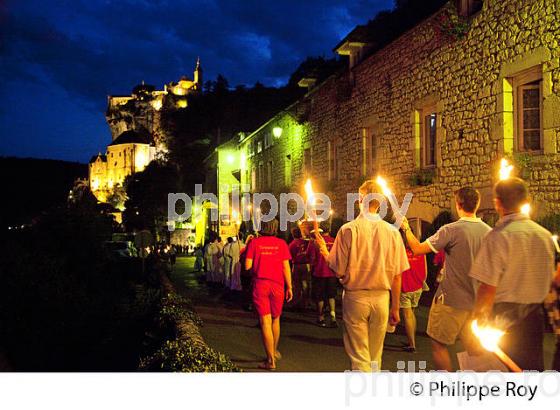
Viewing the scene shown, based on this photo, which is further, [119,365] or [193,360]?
[119,365]

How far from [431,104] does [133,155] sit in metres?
97.7

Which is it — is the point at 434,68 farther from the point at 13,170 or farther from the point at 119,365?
the point at 13,170

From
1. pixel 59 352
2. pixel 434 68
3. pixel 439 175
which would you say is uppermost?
pixel 434 68

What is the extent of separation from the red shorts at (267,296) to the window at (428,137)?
740 cm

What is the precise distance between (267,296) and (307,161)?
52.7 feet

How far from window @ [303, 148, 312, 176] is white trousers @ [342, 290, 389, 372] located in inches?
682

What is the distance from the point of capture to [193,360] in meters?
6.06

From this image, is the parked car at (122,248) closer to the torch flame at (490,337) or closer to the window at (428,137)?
the window at (428,137)

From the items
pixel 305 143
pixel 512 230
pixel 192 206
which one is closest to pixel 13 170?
pixel 192 206

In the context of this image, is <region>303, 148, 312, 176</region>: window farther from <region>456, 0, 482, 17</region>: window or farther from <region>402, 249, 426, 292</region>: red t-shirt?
<region>402, 249, 426, 292</region>: red t-shirt

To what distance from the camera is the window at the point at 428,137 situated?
1370cm

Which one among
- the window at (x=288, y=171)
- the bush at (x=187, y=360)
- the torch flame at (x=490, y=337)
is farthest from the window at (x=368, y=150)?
the torch flame at (x=490, y=337)

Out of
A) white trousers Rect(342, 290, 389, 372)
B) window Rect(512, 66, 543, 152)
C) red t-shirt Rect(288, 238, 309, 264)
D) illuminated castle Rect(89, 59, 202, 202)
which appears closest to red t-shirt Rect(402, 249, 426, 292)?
white trousers Rect(342, 290, 389, 372)
